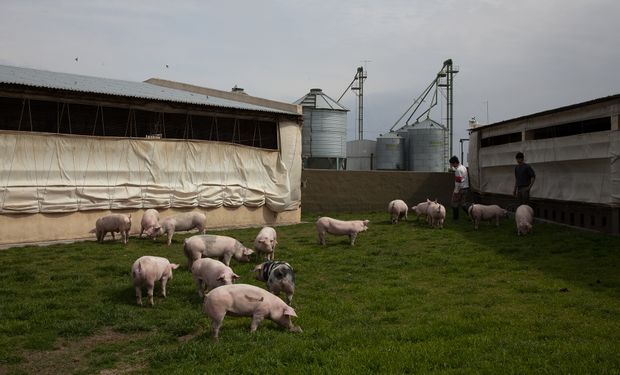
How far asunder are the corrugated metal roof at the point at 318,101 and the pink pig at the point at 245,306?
22.8m

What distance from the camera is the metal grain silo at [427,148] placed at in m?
31.9

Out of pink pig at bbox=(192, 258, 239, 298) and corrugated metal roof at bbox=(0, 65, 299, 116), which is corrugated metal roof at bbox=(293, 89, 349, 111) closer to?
corrugated metal roof at bbox=(0, 65, 299, 116)

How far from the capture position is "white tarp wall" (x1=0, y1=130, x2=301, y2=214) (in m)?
15.1

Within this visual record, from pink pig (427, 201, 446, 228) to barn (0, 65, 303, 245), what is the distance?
532 centimetres

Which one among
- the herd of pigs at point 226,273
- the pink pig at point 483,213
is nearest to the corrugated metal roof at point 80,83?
the herd of pigs at point 226,273

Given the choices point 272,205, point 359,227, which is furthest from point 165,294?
point 272,205

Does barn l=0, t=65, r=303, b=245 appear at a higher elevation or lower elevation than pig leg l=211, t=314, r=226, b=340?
higher

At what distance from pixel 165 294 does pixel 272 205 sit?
11.4 meters

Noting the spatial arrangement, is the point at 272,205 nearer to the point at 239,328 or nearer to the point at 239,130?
the point at 239,130

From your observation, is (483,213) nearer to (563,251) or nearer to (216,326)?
(563,251)

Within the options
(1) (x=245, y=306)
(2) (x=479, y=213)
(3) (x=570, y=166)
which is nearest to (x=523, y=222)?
(2) (x=479, y=213)

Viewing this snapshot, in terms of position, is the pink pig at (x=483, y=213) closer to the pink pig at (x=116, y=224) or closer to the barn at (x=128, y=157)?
the barn at (x=128, y=157)

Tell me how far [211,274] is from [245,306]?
5.61 ft

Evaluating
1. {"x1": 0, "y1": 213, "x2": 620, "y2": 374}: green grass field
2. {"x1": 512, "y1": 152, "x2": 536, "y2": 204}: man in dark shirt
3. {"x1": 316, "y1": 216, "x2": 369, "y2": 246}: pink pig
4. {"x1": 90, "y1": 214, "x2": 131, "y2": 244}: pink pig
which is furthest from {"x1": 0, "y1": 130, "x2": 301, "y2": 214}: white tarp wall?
{"x1": 512, "y1": 152, "x2": 536, "y2": 204}: man in dark shirt
